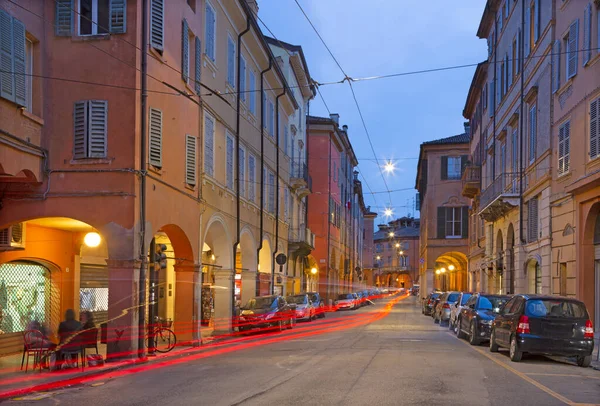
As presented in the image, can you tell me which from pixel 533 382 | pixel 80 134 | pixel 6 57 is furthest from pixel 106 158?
pixel 533 382

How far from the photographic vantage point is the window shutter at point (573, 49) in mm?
22750

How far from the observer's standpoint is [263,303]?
27750 mm

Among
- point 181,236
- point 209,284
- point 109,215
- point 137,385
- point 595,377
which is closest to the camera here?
point 137,385

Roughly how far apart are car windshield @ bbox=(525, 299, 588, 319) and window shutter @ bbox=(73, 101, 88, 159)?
37.0ft

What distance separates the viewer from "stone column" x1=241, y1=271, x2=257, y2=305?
31.4 meters

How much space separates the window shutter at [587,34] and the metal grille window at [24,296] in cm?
1732

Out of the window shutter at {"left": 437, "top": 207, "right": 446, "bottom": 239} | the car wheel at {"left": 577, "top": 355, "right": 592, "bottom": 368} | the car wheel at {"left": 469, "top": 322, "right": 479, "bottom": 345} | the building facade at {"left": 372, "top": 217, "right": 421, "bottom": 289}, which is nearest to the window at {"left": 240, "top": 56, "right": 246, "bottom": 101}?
the car wheel at {"left": 469, "top": 322, "right": 479, "bottom": 345}

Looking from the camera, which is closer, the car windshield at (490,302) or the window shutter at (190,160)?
the window shutter at (190,160)

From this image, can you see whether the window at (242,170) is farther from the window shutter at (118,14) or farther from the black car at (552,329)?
the black car at (552,329)

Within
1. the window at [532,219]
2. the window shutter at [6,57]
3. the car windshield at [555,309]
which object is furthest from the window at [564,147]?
the window shutter at [6,57]

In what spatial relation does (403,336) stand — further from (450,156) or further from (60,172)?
(450,156)

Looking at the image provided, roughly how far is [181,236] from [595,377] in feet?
39.9

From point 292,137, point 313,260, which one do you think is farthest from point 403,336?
point 313,260

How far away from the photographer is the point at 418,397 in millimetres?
10523
